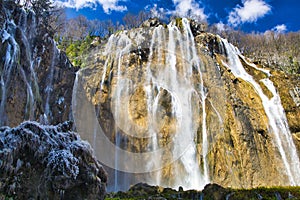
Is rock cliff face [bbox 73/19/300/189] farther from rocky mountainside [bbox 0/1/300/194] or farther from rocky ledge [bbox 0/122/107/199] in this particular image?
rocky ledge [bbox 0/122/107/199]

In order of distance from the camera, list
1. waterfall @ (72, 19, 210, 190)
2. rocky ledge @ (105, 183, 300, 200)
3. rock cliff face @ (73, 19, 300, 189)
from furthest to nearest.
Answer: waterfall @ (72, 19, 210, 190) < rock cliff face @ (73, 19, 300, 189) < rocky ledge @ (105, 183, 300, 200)

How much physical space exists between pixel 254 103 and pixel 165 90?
792 centimetres

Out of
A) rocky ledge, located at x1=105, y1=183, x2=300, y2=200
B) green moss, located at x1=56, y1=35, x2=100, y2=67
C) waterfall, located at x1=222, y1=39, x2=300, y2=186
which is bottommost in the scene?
rocky ledge, located at x1=105, y1=183, x2=300, y2=200

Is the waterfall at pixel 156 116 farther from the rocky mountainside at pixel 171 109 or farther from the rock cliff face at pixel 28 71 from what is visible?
the rock cliff face at pixel 28 71

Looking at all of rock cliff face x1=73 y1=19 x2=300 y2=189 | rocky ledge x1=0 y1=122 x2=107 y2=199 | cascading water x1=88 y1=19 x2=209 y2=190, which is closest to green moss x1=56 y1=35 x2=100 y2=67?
rock cliff face x1=73 y1=19 x2=300 y2=189

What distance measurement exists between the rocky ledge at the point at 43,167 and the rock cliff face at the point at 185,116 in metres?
16.2

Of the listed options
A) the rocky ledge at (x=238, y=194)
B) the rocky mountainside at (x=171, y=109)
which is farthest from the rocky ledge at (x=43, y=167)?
the rocky mountainside at (x=171, y=109)

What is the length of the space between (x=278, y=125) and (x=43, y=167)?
2306 centimetres

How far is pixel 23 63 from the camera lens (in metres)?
17.2

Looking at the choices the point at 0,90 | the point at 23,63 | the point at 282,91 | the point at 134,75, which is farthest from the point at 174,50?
the point at 0,90

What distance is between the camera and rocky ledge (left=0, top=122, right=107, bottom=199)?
6.85 meters

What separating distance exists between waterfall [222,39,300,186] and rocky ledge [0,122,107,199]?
20.2 metres

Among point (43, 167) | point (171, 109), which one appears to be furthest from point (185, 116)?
point (43, 167)

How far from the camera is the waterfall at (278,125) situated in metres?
24.1
